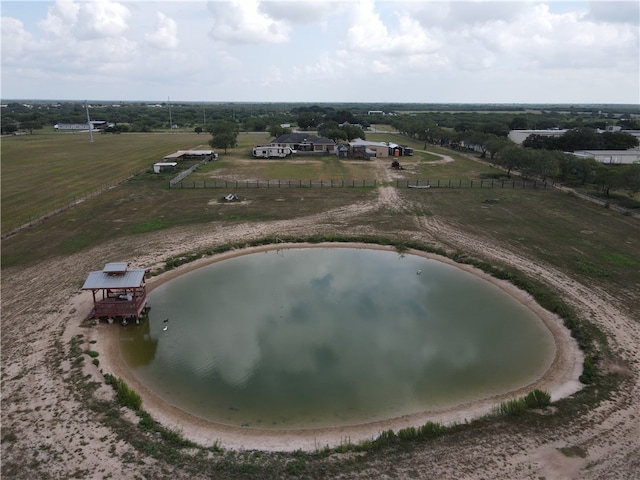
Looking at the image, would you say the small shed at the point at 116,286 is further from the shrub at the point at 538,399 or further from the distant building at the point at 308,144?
the distant building at the point at 308,144

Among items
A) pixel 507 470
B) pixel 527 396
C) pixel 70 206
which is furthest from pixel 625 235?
pixel 70 206

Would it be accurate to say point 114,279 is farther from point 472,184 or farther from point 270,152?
point 270,152

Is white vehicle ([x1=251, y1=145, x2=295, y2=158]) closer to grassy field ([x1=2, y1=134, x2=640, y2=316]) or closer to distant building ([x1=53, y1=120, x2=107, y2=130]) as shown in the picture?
grassy field ([x1=2, y1=134, x2=640, y2=316])

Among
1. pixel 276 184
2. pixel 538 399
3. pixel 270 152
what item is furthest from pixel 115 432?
pixel 270 152

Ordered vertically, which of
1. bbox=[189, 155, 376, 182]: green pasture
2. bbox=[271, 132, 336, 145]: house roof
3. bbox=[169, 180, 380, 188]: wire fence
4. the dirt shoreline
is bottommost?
the dirt shoreline

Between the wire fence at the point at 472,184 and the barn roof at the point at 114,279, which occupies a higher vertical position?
the wire fence at the point at 472,184

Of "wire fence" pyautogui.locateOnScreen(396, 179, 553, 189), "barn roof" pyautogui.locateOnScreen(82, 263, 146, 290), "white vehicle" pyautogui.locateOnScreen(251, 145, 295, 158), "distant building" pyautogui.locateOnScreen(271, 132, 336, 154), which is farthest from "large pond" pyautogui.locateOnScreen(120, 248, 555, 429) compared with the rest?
"distant building" pyautogui.locateOnScreen(271, 132, 336, 154)

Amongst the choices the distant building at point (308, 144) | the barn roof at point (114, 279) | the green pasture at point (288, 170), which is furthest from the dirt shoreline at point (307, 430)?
the distant building at point (308, 144)
